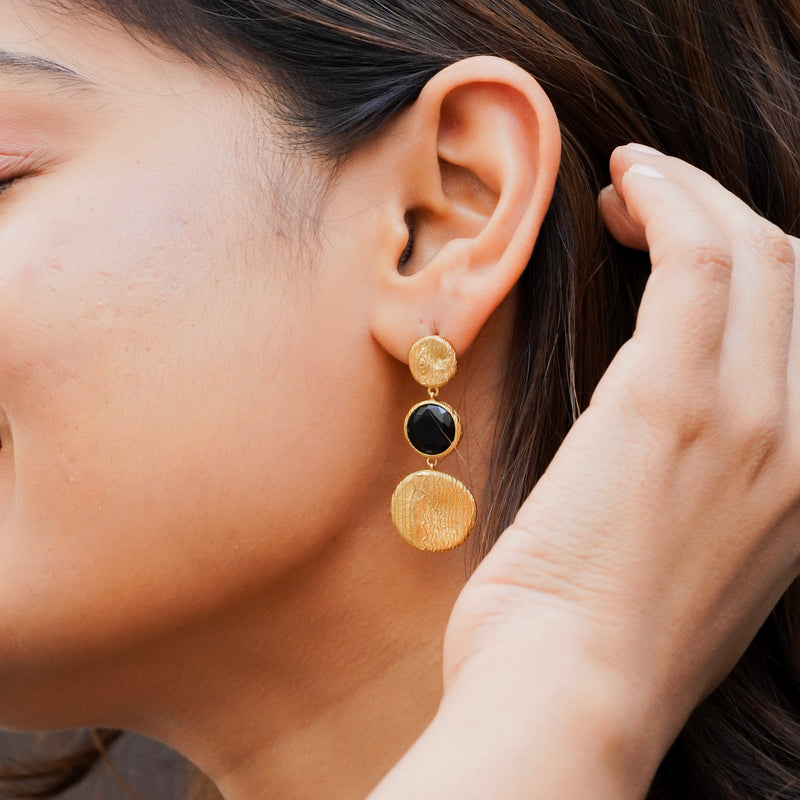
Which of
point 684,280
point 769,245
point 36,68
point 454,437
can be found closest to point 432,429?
point 454,437

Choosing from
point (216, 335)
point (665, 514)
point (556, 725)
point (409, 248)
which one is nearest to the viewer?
point (556, 725)

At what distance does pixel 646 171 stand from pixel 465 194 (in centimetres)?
23

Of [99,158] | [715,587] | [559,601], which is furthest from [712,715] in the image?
[99,158]

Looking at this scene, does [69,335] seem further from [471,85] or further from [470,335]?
[471,85]

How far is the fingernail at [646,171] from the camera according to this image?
1.32m

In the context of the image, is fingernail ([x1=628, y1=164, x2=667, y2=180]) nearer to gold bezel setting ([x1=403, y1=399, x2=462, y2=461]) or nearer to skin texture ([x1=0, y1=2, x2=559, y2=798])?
skin texture ([x1=0, y1=2, x2=559, y2=798])

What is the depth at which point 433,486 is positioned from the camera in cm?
127

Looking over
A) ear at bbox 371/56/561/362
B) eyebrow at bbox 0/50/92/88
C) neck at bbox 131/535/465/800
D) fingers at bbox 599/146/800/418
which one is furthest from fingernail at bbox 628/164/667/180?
eyebrow at bbox 0/50/92/88

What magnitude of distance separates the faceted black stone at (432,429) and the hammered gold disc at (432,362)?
0.03 metres

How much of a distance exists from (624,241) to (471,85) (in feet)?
0.99

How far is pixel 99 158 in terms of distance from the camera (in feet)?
4.11

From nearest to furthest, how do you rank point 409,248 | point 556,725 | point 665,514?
1. point 556,725
2. point 665,514
3. point 409,248

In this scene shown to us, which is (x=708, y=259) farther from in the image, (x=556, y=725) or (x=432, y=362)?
(x=556, y=725)

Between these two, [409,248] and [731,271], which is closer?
[731,271]
